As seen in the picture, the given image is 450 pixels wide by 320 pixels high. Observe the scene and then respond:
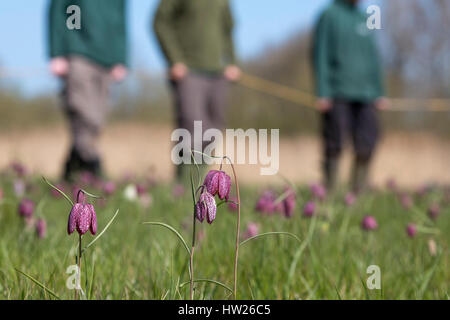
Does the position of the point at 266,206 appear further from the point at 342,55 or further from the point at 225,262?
the point at 342,55

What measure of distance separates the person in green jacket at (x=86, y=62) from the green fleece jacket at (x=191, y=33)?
1.39ft

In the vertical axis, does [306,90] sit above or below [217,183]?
above

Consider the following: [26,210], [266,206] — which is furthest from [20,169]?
[266,206]

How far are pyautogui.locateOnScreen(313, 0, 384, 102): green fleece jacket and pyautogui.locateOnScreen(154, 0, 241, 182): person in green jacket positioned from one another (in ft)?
2.68

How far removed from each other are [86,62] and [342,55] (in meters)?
2.07

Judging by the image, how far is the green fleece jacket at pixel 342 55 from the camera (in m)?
4.23

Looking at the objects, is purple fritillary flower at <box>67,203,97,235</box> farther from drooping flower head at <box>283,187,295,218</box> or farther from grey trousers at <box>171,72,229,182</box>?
grey trousers at <box>171,72,229,182</box>

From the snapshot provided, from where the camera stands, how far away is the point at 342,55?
4254 mm

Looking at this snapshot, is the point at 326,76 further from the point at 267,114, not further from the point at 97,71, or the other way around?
the point at 267,114

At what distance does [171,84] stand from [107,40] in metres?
0.78

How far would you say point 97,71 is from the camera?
141 inches
